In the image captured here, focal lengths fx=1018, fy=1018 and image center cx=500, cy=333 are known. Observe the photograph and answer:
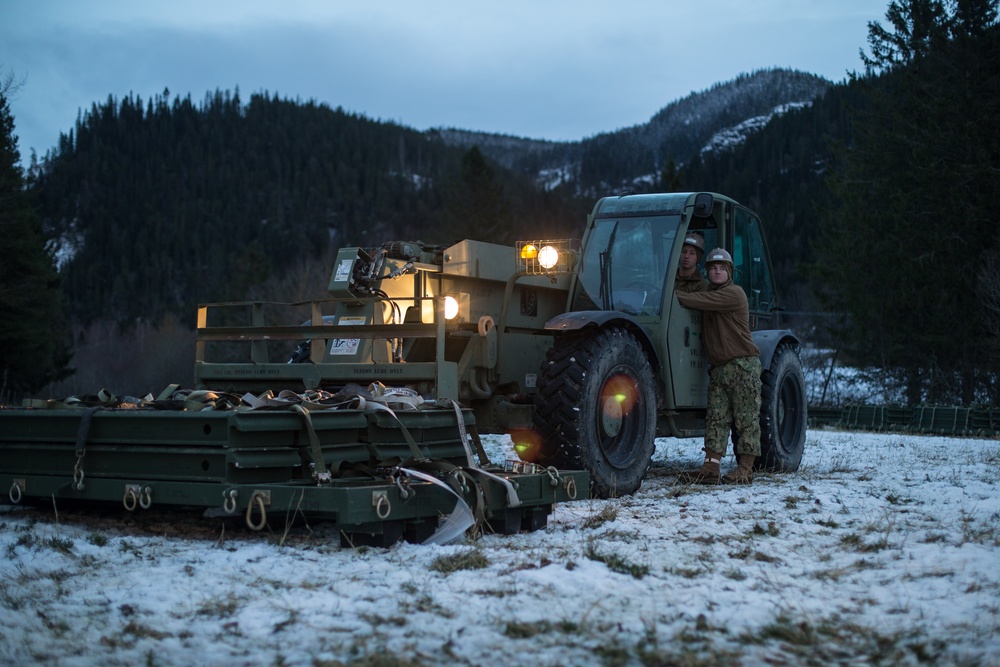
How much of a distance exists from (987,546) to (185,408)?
4.78 meters

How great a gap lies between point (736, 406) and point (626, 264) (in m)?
1.62

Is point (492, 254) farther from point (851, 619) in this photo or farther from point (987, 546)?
point (851, 619)

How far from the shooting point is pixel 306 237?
5113 inches

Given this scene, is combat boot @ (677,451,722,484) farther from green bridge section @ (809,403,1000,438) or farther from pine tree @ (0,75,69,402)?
pine tree @ (0,75,69,402)

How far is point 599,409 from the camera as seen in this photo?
793 cm

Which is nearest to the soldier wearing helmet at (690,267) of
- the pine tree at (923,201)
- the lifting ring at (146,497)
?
the lifting ring at (146,497)

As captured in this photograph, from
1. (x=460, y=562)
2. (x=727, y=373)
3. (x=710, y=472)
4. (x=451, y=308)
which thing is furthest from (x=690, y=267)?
(x=460, y=562)

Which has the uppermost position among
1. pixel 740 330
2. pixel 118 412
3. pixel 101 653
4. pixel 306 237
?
pixel 306 237

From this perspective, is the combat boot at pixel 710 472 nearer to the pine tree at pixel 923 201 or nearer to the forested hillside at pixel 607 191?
the forested hillside at pixel 607 191

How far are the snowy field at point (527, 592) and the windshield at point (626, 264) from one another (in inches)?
97.9

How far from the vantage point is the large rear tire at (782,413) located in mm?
10117

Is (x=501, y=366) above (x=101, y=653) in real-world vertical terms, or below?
above

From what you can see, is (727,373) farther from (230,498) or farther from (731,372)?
(230,498)

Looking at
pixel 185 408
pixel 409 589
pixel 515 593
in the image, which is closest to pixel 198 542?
pixel 185 408
